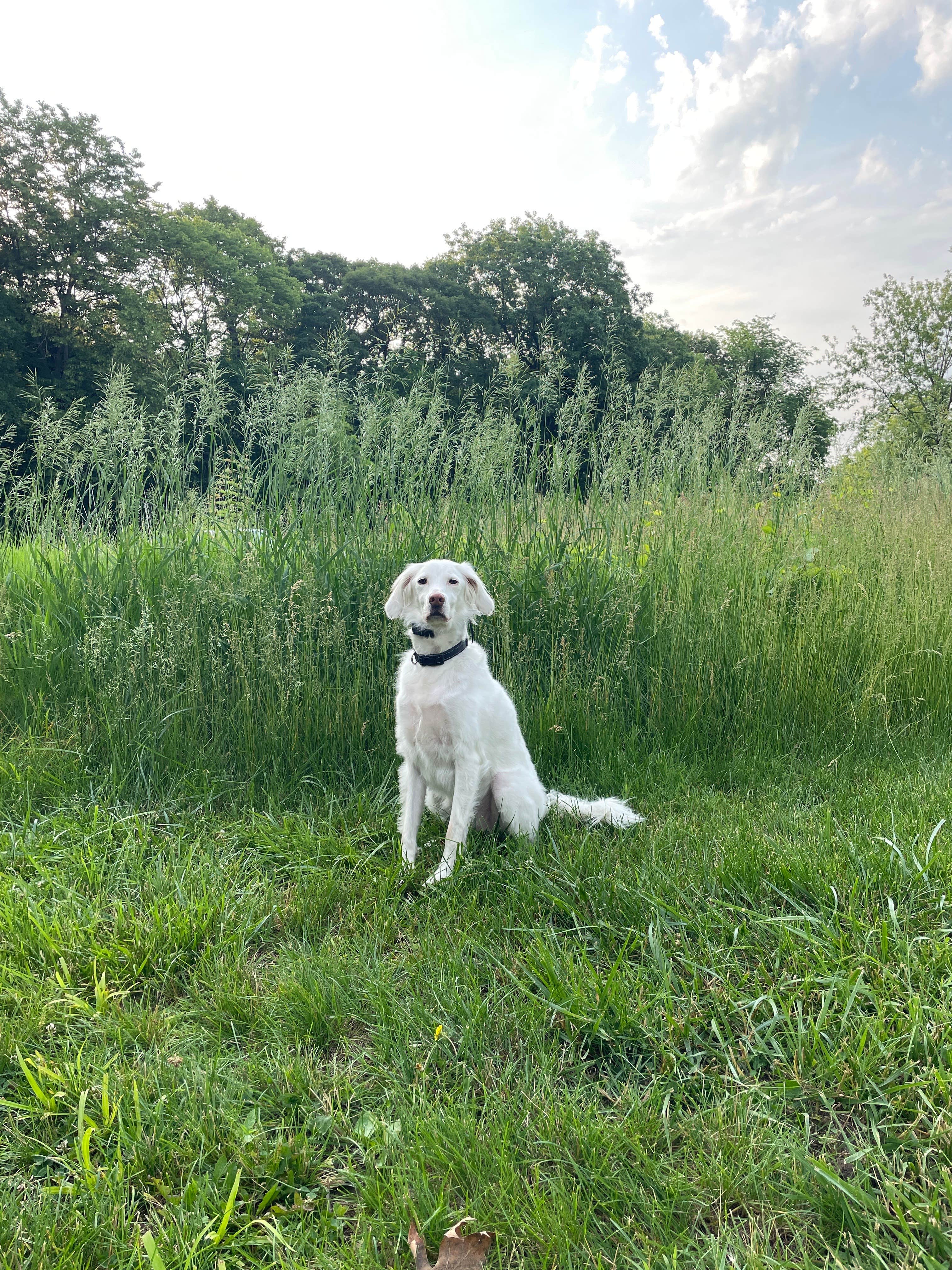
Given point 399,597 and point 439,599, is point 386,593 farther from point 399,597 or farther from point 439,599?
point 439,599

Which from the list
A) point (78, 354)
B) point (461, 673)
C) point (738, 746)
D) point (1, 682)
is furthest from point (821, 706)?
point (78, 354)

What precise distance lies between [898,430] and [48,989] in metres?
13.7

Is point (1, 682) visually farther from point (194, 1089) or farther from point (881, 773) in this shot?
point (881, 773)

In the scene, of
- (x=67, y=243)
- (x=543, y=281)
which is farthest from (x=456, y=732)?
(x=543, y=281)

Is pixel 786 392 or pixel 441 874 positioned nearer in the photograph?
pixel 441 874

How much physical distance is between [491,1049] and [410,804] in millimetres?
1147

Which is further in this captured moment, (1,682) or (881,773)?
(1,682)

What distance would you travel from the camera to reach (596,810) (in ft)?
9.02

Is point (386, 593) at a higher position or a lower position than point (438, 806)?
higher

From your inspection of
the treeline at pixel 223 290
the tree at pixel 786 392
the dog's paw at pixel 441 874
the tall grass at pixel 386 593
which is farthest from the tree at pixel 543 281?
the dog's paw at pixel 441 874

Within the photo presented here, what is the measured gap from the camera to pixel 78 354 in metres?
19.1

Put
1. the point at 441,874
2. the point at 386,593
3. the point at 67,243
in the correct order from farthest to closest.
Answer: the point at 67,243, the point at 386,593, the point at 441,874

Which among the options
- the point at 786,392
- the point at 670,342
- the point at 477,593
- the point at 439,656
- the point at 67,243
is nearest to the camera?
the point at 439,656

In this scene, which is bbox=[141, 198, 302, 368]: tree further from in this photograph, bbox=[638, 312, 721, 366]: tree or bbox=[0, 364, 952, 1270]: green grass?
bbox=[0, 364, 952, 1270]: green grass
